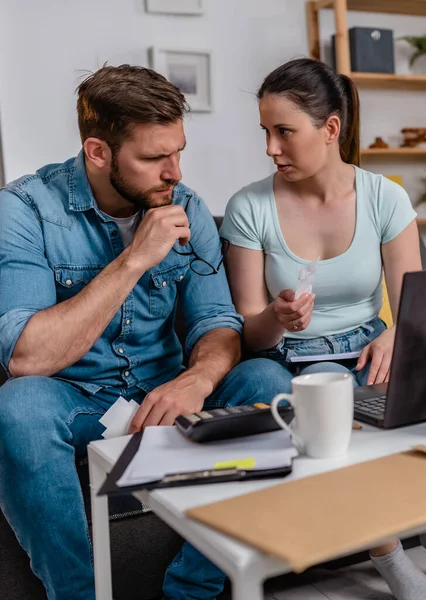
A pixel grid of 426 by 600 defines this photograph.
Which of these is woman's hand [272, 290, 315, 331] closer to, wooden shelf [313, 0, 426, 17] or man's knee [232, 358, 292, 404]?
man's knee [232, 358, 292, 404]

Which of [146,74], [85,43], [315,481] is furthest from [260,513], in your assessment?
[85,43]

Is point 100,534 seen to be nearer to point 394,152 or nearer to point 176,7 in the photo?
point 176,7

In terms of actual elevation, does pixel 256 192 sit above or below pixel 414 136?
below

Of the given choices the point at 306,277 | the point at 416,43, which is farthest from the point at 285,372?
the point at 416,43

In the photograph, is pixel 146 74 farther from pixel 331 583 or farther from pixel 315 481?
pixel 331 583

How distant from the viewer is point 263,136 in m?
3.36

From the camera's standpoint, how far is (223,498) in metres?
0.79

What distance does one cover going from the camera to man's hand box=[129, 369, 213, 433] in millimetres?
1178

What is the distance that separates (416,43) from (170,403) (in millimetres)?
3016

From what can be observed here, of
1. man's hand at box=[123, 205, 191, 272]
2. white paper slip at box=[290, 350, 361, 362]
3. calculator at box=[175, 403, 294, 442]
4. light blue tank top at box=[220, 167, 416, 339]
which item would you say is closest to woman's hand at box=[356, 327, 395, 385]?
white paper slip at box=[290, 350, 361, 362]

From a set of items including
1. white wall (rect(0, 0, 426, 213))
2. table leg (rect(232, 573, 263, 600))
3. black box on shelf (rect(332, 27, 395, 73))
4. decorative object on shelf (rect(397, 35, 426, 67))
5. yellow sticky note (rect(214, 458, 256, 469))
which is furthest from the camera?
Answer: decorative object on shelf (rect(397, 35, 426, 67))

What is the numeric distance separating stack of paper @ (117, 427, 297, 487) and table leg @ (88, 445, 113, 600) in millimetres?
105

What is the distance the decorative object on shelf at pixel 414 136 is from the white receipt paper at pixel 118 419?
9.06 feet

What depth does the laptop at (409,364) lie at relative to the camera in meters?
0.94
